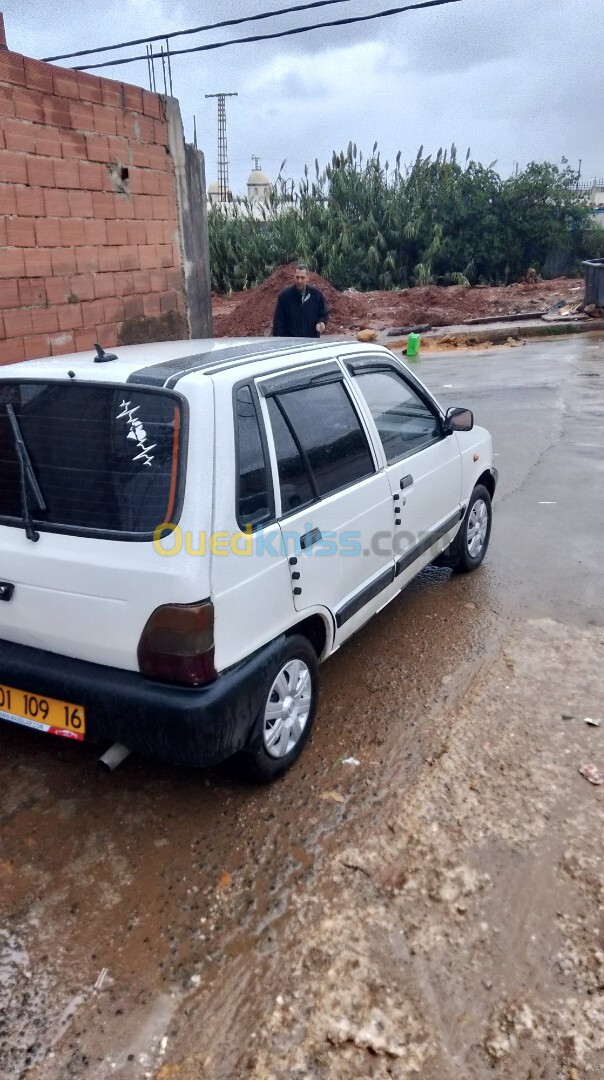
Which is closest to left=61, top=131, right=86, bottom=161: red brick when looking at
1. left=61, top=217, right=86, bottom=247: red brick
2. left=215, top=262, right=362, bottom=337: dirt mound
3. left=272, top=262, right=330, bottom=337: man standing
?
left=61, top=217, right=86, bottom=247: red brick

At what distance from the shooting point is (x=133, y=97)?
6723 mm

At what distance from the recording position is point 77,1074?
201 cm

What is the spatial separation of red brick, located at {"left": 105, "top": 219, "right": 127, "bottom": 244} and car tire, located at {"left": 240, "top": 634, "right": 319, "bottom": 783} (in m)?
4.82

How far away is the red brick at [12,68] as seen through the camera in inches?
213

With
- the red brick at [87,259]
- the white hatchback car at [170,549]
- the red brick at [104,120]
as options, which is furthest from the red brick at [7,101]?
the white hatchback car at [170,549]

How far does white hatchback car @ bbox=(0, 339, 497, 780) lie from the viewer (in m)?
2.55

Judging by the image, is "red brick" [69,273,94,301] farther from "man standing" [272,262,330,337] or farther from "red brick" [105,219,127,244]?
"man standing" [272,262,330,337]

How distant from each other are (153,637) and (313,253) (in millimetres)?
26535

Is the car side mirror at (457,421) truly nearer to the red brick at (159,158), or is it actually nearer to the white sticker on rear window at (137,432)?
the white sticker on rear window at (137,432)

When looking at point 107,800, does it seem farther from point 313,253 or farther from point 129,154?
point 313,253

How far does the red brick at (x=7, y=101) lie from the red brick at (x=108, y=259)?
49.3 inches

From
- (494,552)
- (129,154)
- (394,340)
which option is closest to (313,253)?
(394,340)

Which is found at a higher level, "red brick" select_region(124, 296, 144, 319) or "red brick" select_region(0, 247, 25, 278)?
"red brick" select_region(0, 247, 25, 278)

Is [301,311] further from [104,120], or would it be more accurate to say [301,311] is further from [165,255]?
[104,120]
